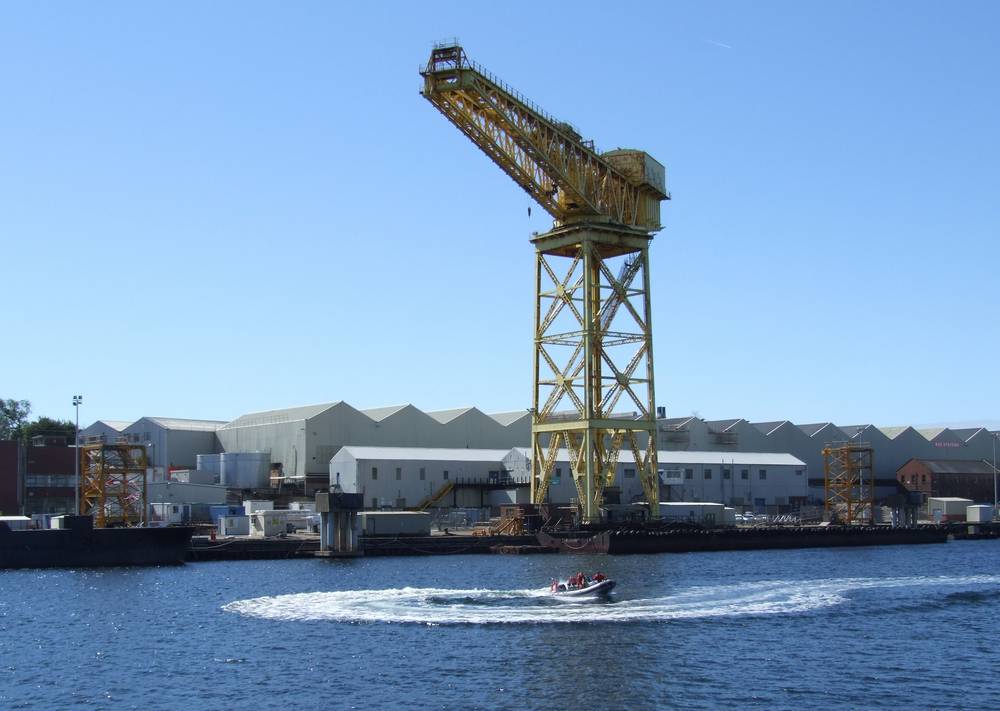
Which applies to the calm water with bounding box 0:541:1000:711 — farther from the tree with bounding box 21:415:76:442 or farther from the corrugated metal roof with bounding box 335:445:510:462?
the tree with bounding box 21:415:76:442

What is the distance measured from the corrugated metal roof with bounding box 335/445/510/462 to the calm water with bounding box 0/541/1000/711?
35.3 metres

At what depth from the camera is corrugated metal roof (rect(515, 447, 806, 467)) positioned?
110500mm

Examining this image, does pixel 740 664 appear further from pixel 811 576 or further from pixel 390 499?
pixel 390 499

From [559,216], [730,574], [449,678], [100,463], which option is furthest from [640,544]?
[449,678]

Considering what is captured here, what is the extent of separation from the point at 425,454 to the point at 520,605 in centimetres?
5693

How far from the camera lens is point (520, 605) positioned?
159 ft

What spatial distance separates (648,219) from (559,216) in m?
7.45

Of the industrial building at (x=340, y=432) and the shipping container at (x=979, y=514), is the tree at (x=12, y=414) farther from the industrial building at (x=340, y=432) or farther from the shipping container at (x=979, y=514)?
the shipping container at (x=979, y=514)

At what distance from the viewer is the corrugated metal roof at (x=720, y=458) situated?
11050 cm

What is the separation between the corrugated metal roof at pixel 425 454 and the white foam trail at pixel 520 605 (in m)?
47.3

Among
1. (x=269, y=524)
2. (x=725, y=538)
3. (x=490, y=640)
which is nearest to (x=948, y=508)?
(x=725, y=538)

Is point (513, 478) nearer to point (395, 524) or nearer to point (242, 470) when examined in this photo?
point (395, 524)

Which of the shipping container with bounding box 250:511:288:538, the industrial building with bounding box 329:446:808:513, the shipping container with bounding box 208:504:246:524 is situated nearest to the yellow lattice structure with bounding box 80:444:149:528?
the shipping container with bounding box 250:511:288:538

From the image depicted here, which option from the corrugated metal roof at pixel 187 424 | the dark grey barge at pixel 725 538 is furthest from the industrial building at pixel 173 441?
the dark grey barge at pixel 725 538
